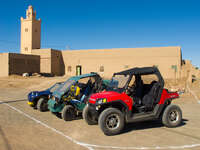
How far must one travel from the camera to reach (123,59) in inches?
1168

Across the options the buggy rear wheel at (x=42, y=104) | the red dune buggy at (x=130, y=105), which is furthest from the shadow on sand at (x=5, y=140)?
the buggy rear wheel at (x=42, y=104)

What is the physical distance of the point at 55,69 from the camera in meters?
34.4

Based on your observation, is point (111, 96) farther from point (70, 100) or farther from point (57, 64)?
point (57, 64)

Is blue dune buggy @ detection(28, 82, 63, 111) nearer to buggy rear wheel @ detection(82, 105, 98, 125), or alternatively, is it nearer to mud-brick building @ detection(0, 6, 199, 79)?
buggy rear wheel @ detection(82, 105, 98, 125)

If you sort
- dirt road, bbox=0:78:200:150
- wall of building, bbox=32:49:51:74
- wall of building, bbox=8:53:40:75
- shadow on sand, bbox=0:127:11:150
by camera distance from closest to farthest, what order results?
shadow on sand, bbox=0:127:11:150 < dirt road, bbox=0:78:200:150 < wall of building, bbox=8:53:40:75 < wall of building, bbox=32:49:51:74

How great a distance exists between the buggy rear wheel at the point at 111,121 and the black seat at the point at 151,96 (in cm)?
106

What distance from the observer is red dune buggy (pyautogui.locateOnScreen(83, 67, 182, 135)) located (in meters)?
5.62

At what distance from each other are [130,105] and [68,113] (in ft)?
8.91

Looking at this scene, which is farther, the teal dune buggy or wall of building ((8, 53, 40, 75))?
wall of building ((8, 53, 40, 75))

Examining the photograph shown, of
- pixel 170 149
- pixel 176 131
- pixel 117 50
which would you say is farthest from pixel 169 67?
pixel 170 149

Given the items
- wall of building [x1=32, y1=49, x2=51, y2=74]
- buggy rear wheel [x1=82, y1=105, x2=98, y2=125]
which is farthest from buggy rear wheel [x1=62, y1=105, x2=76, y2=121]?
wall of building [x1=32, y1=49, x2=51, y2=74]

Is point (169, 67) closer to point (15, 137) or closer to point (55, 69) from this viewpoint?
point (55, 69)

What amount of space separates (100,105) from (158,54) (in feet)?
76.9

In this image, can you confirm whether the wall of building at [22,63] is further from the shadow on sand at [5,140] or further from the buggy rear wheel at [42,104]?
the shadow on sand at [5,140]
